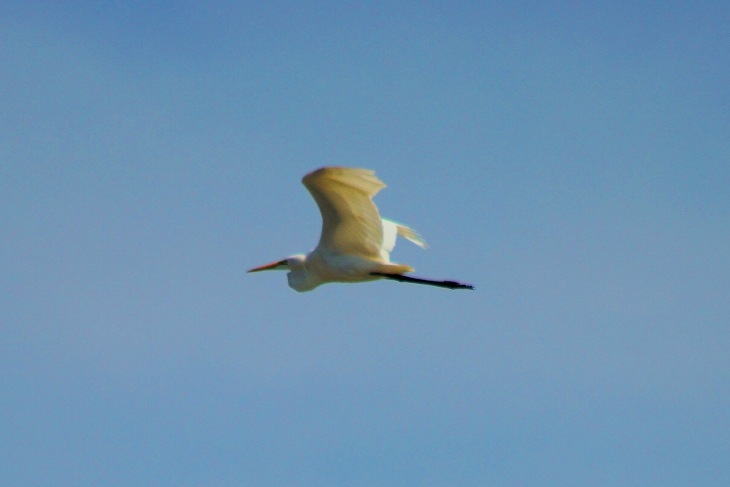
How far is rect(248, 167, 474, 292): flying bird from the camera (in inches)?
759

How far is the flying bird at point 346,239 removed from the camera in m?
19.3

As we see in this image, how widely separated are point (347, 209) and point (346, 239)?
2.57 feet

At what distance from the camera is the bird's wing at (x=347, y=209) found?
19125 millimetres

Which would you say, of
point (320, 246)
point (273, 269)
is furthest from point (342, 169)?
point (273, 269)

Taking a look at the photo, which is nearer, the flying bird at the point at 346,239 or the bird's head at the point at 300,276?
the flying bird at the point at 346,239

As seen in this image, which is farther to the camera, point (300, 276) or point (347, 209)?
point (300, 276)

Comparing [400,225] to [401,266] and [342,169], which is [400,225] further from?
[342,169]

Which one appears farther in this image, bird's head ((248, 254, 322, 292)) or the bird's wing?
bird's head ((248, 254, 322, 292))

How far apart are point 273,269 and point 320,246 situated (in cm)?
258

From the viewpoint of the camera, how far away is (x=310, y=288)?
71.0ft

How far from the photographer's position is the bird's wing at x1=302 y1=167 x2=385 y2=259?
1912 cm

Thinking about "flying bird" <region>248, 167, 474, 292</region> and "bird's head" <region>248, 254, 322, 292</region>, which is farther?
"bird's head" <region>248, 254, 322, 292</region>

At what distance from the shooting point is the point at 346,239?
20.7m

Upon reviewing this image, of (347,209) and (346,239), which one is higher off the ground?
(347,209)
